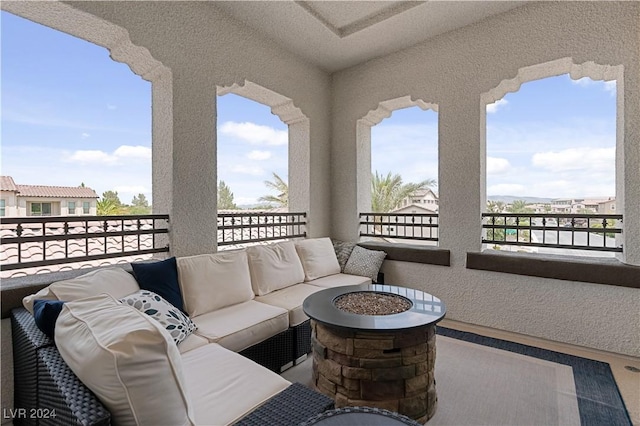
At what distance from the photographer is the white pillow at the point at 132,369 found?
2.74 ft

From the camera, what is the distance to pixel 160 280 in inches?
83.4

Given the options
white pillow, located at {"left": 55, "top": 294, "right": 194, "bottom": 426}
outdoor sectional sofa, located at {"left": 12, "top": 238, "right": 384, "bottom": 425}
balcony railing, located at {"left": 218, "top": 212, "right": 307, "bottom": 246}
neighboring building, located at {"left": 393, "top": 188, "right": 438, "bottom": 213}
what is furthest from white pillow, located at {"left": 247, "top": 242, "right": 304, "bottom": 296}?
white pillow, located at {"left": 55, "top": 294, "right": 194, "bottom": 426}

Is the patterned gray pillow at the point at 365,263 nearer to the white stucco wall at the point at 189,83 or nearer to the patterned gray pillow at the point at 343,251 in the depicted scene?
the patterned gray pillow at the point at 343,251

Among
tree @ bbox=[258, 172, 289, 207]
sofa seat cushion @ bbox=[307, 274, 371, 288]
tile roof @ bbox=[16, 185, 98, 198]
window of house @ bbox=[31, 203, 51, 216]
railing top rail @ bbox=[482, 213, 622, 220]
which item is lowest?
sofa seat cushion @ bbox=[307, 274, 371, 288]

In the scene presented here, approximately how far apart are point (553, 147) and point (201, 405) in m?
3.63

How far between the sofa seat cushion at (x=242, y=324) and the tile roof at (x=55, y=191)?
4.29 feet

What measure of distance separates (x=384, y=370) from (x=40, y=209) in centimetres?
253

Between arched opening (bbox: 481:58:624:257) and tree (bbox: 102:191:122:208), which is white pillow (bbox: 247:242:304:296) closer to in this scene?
tree (bbox: 102:191:122:208)

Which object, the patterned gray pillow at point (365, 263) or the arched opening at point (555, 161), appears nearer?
the arched opening at point (555, 161)

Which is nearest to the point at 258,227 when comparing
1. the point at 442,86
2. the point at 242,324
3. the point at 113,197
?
the point at 113,197

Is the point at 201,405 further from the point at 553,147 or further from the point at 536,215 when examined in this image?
the point at 553,147

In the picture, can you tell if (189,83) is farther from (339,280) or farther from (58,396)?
(58,396)

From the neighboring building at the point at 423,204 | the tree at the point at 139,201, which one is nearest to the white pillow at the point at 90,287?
the tree at the point at 139,201

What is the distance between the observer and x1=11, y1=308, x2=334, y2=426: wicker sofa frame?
87cm
